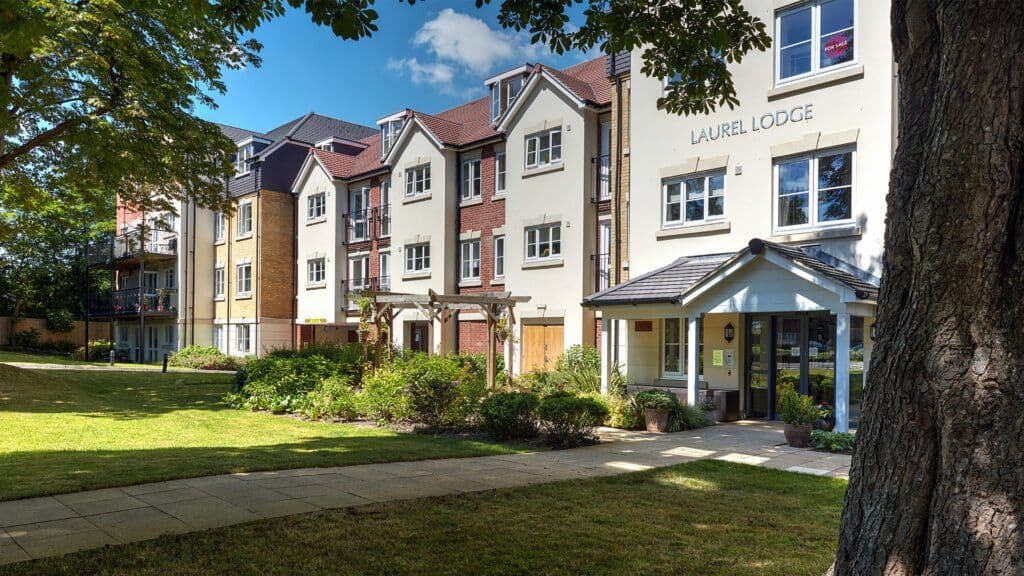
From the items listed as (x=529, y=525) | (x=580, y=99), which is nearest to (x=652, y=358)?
(x=580, y=99)

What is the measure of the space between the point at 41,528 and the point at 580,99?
17356 millimetres

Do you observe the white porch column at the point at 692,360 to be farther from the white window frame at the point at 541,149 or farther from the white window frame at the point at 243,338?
the white window frame at the point at 243,338

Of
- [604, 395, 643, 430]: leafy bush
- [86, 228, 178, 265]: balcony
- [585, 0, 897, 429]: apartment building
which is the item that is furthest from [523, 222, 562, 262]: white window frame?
[86, 228, 178, 265]: balcony

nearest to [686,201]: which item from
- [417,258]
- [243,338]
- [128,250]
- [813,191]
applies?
[813,191]

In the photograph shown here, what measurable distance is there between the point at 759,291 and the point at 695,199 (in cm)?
368

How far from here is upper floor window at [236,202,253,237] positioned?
34.4 meters

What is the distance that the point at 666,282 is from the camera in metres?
15.7

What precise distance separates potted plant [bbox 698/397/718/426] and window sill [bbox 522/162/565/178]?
8.81 metres

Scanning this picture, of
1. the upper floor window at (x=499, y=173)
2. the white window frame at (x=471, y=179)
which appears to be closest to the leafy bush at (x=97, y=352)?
the white window frame at (x=471, y=179)

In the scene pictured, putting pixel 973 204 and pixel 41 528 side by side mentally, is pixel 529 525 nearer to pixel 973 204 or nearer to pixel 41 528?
pixel 41 528

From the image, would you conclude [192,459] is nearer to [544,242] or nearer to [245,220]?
[544,242]

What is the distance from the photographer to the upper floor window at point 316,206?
3209 centimetres

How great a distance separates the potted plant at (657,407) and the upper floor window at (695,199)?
15.3 ft

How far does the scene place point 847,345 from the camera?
12.4m
